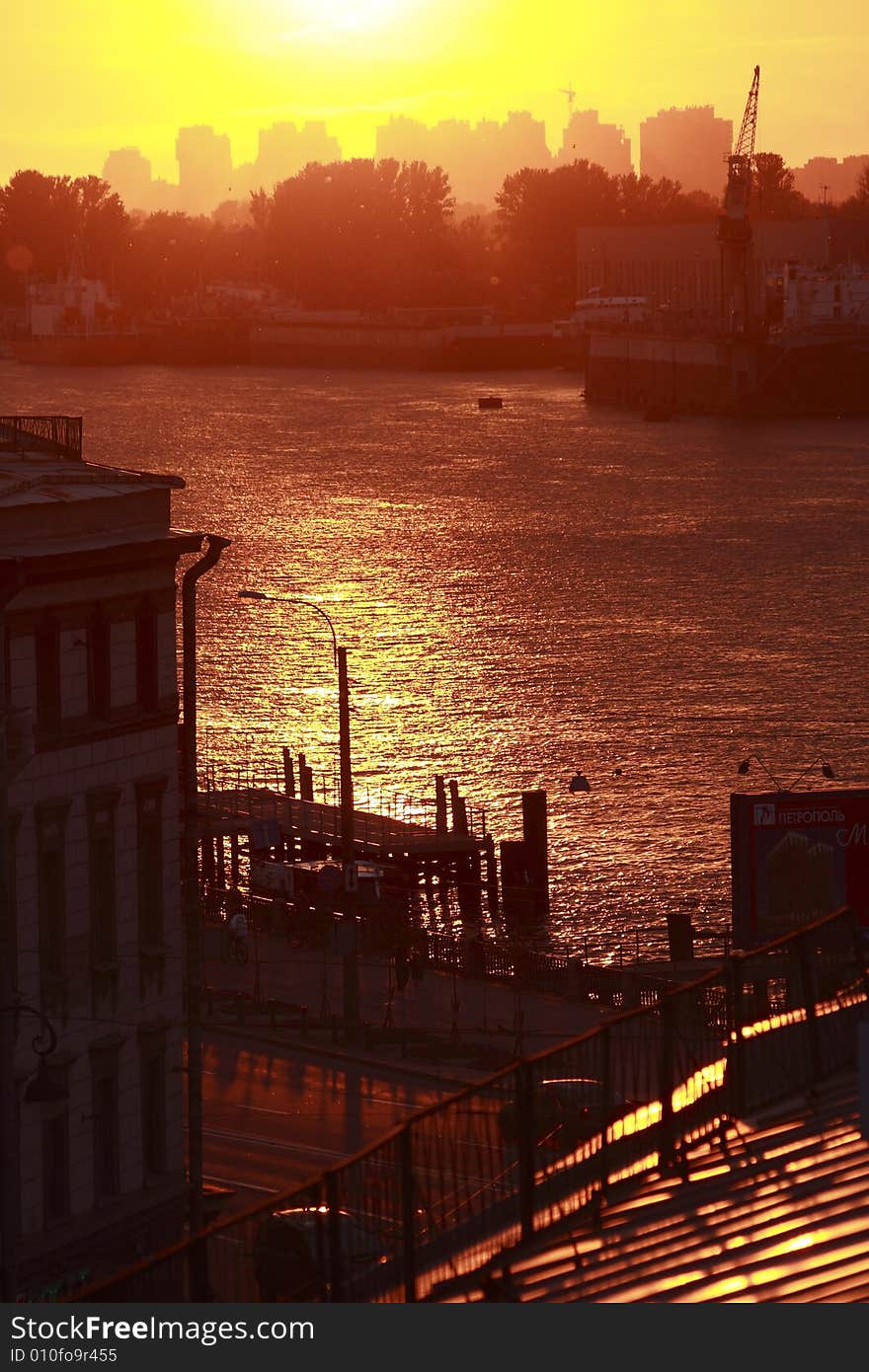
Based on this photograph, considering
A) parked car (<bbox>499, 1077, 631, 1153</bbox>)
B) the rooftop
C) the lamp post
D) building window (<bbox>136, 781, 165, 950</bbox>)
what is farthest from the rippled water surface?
parked car (<bbox>499, 1077, 631, 1153</bbox>)

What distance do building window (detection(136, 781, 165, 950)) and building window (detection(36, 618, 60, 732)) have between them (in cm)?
110

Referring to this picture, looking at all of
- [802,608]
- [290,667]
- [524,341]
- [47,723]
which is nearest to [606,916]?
[47,723]

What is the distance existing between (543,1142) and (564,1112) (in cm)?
43

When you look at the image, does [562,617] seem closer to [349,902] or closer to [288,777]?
[288,777]

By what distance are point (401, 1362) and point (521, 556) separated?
6838cm

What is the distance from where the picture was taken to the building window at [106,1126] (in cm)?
1705

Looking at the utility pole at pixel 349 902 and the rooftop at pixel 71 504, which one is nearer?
the rooftop at pixel 71 504

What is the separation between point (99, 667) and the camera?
17.8 meters

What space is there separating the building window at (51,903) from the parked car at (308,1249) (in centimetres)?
669

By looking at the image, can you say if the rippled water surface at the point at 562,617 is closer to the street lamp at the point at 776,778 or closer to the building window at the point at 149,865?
the street lamp at the point at 776,778

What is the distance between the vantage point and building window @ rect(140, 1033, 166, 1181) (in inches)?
688

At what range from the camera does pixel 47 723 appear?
56.4 feet

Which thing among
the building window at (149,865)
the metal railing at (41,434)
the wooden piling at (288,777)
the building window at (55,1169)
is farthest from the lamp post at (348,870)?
the wooden piling at (288,777)

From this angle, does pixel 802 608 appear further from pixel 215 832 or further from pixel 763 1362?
pixel 763 1362
